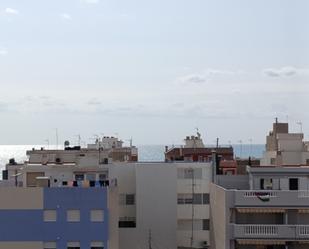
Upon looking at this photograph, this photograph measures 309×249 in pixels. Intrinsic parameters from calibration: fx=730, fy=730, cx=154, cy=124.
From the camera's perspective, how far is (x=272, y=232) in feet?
110

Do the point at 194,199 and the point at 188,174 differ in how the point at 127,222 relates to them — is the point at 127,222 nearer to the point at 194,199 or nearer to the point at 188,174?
the point at 194,199

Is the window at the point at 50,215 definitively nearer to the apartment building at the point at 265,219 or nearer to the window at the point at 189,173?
the apartment building at the point at 265,219

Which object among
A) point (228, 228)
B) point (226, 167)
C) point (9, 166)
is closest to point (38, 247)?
point (228, 228)

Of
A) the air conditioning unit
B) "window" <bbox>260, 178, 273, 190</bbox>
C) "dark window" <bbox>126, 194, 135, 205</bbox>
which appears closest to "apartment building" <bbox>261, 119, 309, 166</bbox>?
the air conditioning unit

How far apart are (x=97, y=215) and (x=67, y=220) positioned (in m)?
1.50

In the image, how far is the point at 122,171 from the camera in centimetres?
4638

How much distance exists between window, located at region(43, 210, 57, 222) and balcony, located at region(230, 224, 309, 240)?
8798 mm

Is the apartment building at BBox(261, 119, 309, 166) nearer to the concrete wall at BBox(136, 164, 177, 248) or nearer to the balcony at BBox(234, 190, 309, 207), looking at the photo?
the concrete wall at BBox(136, 164, 177, 248)

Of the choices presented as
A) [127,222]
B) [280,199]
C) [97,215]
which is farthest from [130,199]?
[280,199]

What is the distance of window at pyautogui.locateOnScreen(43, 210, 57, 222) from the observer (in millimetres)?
35812

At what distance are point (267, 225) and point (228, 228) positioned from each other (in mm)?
1806

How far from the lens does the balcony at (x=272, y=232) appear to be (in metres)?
33.3

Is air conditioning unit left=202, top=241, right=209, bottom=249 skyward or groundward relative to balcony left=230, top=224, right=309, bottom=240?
groundward

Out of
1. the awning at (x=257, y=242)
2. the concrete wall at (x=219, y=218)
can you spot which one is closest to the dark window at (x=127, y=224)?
the concrete wall at (x=219, y=218)
